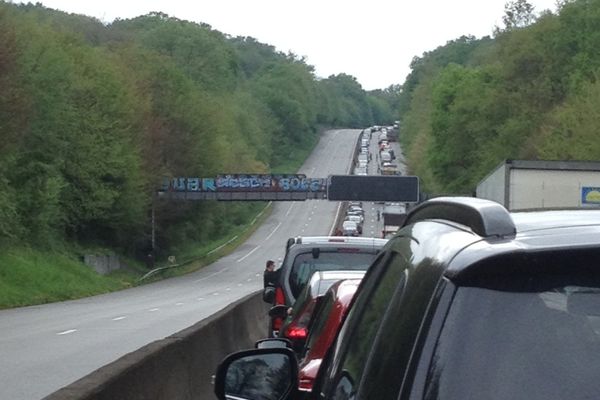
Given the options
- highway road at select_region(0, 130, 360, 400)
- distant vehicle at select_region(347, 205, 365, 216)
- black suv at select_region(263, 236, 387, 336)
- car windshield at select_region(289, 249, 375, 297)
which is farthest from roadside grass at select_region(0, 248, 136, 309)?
distant vehicle at select_region(347, 205, 365, 216)

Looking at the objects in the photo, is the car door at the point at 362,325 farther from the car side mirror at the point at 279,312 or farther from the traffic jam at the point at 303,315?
the car side mirror at the point at 279,312

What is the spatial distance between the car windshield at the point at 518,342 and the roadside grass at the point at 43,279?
46.8 meters

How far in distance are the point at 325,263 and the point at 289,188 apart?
78508 millimetres

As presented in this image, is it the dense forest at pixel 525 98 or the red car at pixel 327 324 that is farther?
the dense forest at pixel 525 98

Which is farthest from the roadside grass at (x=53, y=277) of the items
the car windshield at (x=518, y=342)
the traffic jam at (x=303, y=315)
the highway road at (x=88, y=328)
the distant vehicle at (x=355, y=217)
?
the car windshield at (x=518, y=342)

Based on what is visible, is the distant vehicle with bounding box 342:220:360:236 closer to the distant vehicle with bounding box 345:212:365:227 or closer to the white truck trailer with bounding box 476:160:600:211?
the distant vehicle with bounding box 345:212:365:227

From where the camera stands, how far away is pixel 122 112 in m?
79.2

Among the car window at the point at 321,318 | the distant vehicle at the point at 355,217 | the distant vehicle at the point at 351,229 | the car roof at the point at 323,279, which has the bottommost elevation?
the distant vehicle at the point at 355,217

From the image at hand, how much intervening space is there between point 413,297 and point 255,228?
11935cm

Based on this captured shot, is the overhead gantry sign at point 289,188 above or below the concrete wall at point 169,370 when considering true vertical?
below

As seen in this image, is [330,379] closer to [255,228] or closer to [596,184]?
[596,184]

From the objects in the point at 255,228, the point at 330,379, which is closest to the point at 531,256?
the point at 330,379

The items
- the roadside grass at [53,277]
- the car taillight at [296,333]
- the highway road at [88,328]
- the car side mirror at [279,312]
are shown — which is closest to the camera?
the car taillight at [296,333]

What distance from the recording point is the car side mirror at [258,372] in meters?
5.33
